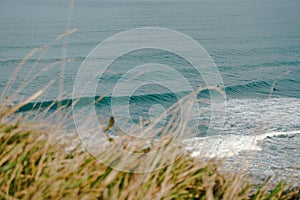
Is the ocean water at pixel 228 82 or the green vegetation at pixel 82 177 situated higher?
the green vegetation at pixel 82 177

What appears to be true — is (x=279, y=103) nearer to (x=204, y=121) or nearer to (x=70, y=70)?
(x=204, y=121)

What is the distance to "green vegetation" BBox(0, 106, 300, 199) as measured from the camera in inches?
105

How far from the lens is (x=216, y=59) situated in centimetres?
2666

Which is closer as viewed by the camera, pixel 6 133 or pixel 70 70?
pixel 6 133

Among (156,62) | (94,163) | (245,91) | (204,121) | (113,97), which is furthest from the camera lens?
(156,62)

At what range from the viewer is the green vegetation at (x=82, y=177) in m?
2.66

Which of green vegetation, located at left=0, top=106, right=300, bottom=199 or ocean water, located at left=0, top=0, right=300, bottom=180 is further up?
green vegetation, located at left=0, top=106, right=300, bottom=199

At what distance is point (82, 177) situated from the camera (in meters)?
2.75

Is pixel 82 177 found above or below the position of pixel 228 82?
above

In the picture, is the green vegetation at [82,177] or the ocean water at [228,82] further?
the ocean water at [228,82]

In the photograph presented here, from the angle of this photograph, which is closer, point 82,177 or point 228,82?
point 82,177

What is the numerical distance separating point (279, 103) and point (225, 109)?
211 cm

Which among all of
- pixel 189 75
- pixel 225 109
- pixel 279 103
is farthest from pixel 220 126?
pixel 189 75

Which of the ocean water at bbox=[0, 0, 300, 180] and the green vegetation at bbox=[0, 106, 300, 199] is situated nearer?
the green vegetation at bbox=[0, 106, 300, 199]
